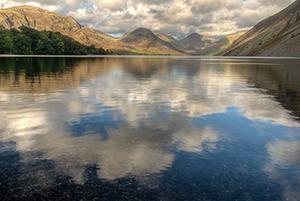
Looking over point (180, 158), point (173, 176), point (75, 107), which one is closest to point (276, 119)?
point (180, 158)

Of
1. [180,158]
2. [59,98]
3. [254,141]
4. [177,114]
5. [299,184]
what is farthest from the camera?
[59,98]

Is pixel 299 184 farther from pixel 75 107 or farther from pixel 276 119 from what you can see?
pixel 75 107

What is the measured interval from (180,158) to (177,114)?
10.5 metres

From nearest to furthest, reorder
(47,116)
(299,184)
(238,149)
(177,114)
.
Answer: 1. (299,184)
2. (238,149)
3. (47,116)
4. (177,114)

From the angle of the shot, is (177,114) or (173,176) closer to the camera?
(173,176)

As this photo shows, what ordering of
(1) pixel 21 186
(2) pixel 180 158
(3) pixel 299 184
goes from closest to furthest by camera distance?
(1) pixel 21 186 → (3) pixel 299 184 → (2) pixel 180 158

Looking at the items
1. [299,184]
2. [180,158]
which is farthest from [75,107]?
[299,184]

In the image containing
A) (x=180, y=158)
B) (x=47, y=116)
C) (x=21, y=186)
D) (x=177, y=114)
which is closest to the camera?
(x=21, y=186)

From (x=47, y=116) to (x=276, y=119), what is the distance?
17.0 meters

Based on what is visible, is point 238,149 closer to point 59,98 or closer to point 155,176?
A: point 155,176

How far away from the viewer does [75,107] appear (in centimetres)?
2711

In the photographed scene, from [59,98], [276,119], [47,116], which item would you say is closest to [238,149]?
[276,119]

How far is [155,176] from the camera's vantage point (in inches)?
494

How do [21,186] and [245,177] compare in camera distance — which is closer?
[21,186]
